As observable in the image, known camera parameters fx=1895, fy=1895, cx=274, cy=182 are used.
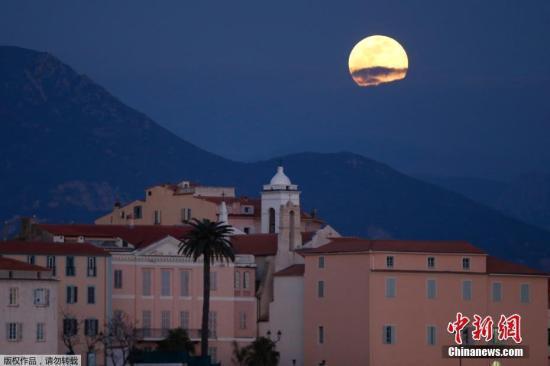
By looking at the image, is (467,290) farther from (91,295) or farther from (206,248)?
(91,295)

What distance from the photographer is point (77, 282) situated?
117 metres

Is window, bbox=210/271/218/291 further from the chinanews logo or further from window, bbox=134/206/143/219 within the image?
window, bbox=134/206/143/219

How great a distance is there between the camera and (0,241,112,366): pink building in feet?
380

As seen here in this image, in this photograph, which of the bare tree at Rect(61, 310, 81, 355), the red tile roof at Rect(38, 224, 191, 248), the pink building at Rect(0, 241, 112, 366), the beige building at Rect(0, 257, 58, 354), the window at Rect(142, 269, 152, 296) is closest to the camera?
the beige building at Rect(0, 257, 58, 354)

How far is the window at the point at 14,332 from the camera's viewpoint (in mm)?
107125

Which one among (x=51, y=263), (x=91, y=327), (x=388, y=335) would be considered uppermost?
(x=51, y=263)

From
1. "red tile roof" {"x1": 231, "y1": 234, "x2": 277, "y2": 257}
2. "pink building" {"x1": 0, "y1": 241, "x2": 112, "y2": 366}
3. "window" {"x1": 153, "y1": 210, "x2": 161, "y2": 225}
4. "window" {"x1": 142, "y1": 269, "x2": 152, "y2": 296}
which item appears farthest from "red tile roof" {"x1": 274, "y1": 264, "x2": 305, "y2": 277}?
"window" {"x1": 153, "y1": 210, "x2": 161, "y2": 225}

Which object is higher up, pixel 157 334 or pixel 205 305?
pixel 205 305

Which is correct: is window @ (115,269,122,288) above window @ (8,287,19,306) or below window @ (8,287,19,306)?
above

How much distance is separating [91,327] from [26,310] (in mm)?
8843

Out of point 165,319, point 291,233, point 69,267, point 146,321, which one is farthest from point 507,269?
point 69,267

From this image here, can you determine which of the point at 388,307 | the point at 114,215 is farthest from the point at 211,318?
the point at 114,215

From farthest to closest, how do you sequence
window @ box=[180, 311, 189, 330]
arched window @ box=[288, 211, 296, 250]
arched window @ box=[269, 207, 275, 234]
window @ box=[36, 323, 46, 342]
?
arched window @ box=[269, 207, 275, 234] → arched window @ box=[288, 211, 296, 250] → window @ box=[180, 311, 189, 330] → window @ box=[36, 323, 46, 342]

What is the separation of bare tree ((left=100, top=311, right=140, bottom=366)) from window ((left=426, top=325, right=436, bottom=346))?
714 inches
